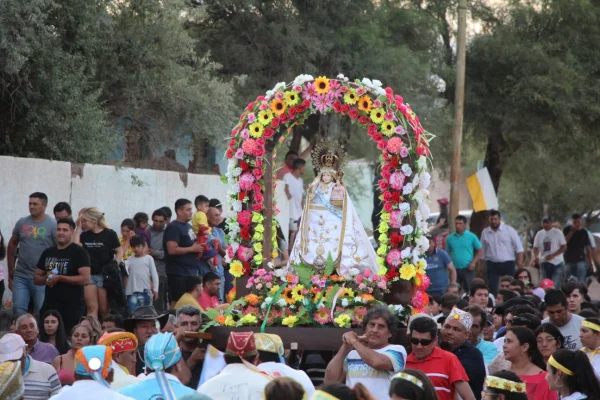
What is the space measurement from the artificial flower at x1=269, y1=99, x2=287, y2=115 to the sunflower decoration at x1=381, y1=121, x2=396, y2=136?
1166 mm

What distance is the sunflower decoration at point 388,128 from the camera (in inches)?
508

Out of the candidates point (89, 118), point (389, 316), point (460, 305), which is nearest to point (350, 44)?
point (89, 118)

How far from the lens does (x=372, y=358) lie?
8.37 m

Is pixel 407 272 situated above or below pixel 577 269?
below

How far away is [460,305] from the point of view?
12.3m

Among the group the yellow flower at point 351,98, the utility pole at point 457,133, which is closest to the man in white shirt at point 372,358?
the yellow flower at point 351,98

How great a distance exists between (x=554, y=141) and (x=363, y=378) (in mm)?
19740

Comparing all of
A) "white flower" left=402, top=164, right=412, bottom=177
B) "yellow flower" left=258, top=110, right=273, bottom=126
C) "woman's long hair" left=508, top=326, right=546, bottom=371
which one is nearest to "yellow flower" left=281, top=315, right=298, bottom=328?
"white flower" left=402, top=164, right=412, bottom=177

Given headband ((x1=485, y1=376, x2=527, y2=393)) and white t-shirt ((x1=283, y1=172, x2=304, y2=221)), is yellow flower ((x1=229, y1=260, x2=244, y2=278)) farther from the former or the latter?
headband ((x1=485, y1=376, x2=527, y2=393))

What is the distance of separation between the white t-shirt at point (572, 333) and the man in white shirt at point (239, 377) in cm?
406

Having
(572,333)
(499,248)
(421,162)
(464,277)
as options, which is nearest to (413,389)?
(572,333)

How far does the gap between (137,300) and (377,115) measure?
13.1 feet

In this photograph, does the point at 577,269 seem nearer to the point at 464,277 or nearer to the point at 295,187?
the point at 464,277

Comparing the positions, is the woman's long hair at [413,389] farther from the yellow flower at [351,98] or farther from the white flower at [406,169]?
the yellow flower at [351,98]
